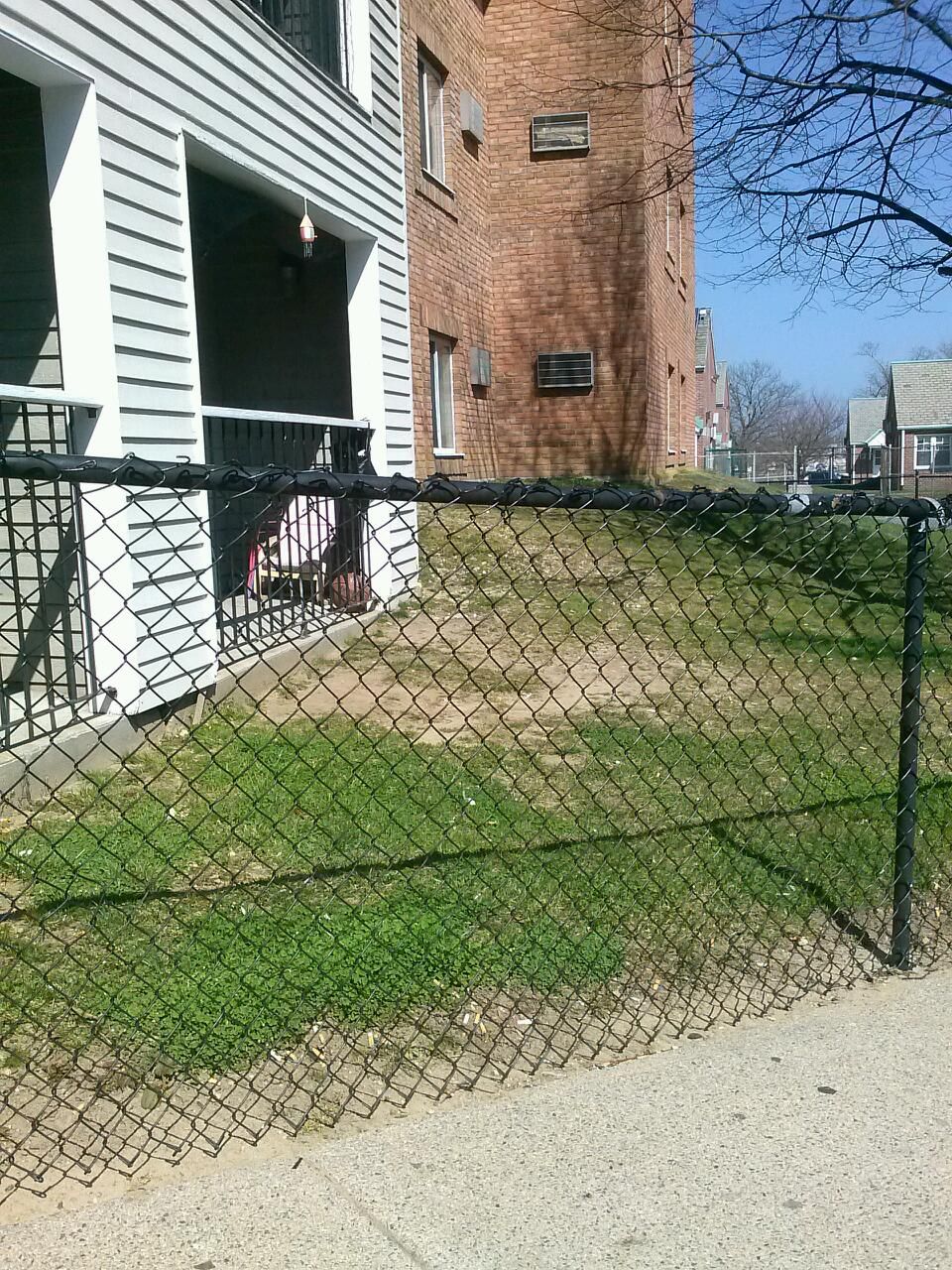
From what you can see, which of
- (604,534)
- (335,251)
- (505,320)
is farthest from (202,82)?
(505,320)

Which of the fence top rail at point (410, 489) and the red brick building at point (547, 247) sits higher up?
the red brick building at point (547, 247)

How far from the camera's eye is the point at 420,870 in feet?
13.6

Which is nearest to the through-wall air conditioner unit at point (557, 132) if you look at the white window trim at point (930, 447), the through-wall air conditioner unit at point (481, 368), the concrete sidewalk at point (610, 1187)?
the through-wall air conditioner unit at point (481, 368)

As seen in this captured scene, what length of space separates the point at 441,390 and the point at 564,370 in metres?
2.95

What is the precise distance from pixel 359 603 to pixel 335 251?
3.34 m

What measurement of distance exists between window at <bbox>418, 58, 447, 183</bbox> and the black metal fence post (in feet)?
34.8

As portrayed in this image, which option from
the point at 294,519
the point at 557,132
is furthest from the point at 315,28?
the point at 557,132

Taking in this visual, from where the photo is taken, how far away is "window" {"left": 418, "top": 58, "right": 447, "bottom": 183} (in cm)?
1262

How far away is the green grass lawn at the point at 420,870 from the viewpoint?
3215 millimetres

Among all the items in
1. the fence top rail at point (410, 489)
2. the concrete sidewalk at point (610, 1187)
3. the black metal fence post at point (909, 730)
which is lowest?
the concrete sidewalk at point (610, 1187)

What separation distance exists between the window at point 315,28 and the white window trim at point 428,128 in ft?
11.9

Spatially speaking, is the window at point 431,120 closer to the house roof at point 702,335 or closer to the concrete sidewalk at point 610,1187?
the concrete sidewalk at point 610,1187

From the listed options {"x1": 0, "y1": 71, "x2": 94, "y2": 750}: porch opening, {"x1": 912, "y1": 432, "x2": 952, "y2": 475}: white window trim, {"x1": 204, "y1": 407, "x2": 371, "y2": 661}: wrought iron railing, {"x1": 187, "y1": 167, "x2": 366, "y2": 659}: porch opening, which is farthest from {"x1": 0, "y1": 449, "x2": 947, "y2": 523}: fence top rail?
{"x1": 912, "y1": 432, "x2": 952, "y2": 475}: white window trim

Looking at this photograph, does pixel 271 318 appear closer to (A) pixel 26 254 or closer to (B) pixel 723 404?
(A) pixel 26 254
